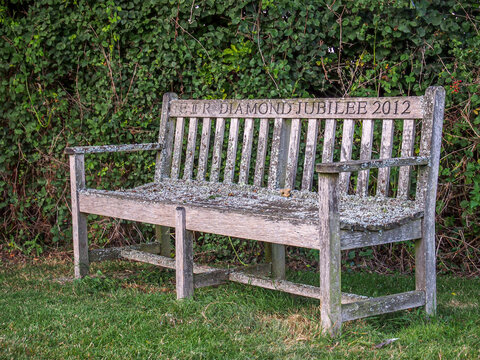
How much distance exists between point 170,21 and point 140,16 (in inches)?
10.6

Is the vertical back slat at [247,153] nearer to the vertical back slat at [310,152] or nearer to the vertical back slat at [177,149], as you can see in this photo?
the vertical back slat at [310,152]

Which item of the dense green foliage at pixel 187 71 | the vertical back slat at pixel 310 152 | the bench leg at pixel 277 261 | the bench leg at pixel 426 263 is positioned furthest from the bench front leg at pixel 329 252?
the dense green foliage at pixel 187 71

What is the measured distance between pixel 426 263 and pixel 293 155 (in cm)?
102

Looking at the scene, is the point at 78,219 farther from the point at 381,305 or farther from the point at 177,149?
the point at 381,305

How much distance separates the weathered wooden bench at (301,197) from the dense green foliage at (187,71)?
15.7 inches

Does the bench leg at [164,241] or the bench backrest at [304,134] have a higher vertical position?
the bench backrest at [304,134]

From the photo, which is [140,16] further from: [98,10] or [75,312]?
[75,312]

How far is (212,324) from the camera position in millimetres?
3039

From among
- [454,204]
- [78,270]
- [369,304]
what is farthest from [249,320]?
[454,204]

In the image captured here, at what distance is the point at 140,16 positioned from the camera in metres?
4.88

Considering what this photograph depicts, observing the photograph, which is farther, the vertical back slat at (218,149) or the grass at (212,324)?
the vertical back slat at (218,149)

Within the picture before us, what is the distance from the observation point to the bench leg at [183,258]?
345cm

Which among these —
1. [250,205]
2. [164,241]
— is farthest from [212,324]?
[164,241]

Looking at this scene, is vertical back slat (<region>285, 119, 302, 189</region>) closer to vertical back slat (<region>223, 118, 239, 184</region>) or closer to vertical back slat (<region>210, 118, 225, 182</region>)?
vertical back slat (<region>223, 118, 239, 184</region>)
